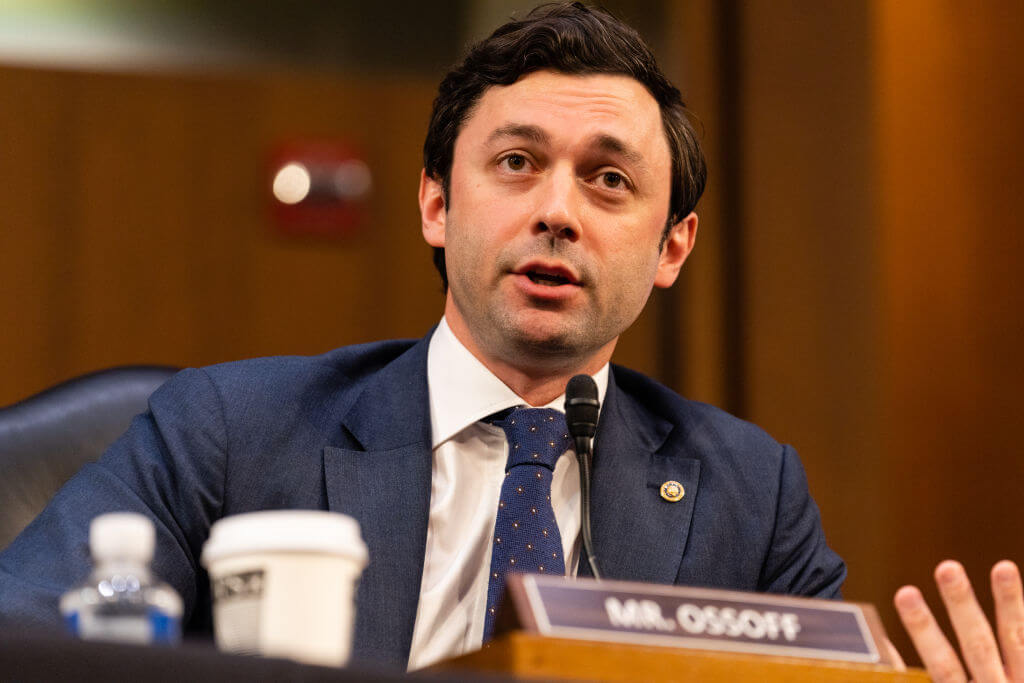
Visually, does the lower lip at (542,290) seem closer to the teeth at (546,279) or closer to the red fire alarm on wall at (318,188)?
the teeth at (546,279)

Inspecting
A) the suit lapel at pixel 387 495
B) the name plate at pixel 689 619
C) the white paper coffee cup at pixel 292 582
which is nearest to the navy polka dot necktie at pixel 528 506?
the suit lapel at pixel 387 495

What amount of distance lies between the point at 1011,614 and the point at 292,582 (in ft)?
2.55

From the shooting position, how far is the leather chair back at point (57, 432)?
1.64 meters

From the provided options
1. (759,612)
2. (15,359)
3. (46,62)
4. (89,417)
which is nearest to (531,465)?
(89,417)

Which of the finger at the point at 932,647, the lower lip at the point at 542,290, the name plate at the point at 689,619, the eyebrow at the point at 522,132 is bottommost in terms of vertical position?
the finger at the point at 932,647

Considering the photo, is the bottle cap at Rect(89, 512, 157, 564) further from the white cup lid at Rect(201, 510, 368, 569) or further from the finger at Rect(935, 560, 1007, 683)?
the finger at Rect(935, 560, 1007, 683)

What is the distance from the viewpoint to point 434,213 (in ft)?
6.63

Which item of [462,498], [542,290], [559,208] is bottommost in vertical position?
[462,498]

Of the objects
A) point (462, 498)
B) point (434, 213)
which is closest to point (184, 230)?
point (434, 213)

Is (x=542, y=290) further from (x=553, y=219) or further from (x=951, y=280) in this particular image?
(x=951, y=280)

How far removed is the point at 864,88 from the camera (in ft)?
9.07

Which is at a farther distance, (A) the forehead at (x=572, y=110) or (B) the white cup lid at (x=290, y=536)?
(A) the forehead at (x=572, y=110)

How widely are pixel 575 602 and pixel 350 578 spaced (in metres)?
0.16

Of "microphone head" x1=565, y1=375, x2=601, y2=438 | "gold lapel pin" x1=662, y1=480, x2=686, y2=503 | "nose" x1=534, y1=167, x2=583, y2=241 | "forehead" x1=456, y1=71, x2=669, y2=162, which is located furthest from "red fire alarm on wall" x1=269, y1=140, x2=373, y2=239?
"microphone head" x1=565, y1=375, x2=601, y2=438
